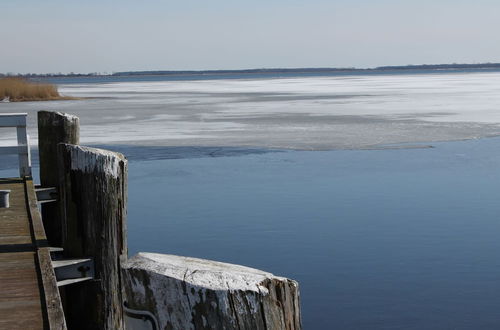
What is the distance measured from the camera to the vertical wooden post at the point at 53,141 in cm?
753

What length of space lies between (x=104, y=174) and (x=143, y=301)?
196 cm

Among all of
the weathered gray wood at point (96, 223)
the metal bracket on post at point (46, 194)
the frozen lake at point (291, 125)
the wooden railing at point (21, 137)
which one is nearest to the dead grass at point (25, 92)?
the frozen lake at point (291, 125)

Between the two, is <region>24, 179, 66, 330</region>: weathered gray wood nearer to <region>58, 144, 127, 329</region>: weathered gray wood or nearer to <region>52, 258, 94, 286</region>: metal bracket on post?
<region>52, 258, 94, 286</region>: metal bracket on post

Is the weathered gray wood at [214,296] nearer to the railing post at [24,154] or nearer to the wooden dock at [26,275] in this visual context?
the wooden dock at [26,275]

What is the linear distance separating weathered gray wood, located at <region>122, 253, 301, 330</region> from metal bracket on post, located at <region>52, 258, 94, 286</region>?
6.94ft

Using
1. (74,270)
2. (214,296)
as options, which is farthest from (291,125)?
(214,296)

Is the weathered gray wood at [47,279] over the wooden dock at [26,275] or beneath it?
→ over

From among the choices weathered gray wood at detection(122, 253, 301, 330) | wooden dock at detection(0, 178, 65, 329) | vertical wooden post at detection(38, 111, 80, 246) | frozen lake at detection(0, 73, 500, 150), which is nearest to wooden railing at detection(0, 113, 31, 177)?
vertical wooden post at detection(38, 111, 80, 246)

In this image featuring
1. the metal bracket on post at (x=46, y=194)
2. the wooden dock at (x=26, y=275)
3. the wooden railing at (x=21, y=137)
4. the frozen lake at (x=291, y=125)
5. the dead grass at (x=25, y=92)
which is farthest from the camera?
the dead grass at (x=25, y=92)

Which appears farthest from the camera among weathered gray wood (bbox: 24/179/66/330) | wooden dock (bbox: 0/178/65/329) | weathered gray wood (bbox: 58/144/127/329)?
weathered gray wood (bbox: 58/144/127/329)

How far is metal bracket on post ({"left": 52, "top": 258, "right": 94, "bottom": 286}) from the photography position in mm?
4629

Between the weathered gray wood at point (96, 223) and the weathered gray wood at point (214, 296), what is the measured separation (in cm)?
191

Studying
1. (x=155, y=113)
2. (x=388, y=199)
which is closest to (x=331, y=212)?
(x=388, y=199)

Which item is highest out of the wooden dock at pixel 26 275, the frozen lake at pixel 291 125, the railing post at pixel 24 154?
the railing post at pixel 24 154
